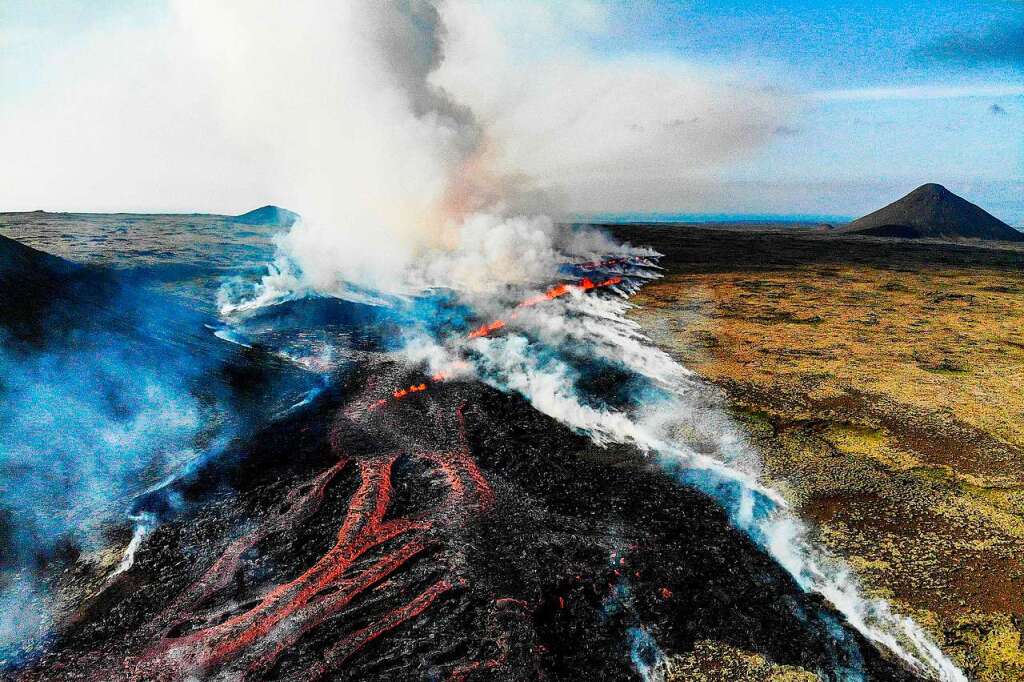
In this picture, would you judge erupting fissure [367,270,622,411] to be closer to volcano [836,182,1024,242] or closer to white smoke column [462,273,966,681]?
white smoke column [462,273,966,681]

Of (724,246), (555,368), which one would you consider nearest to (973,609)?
(555,368)

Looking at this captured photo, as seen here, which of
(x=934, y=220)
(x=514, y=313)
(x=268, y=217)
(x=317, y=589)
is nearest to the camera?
(x=317, y=589)

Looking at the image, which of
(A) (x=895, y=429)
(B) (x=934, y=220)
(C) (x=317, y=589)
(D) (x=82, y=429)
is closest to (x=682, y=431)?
(A) (x=895, y=429)

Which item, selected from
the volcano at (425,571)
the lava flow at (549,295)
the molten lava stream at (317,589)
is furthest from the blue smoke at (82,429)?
the lava flow at (549,295)

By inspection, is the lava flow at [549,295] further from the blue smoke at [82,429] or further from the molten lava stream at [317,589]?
the molten lava stream at [317,589]

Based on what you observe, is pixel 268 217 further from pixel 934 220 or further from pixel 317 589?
pixel 934 220
